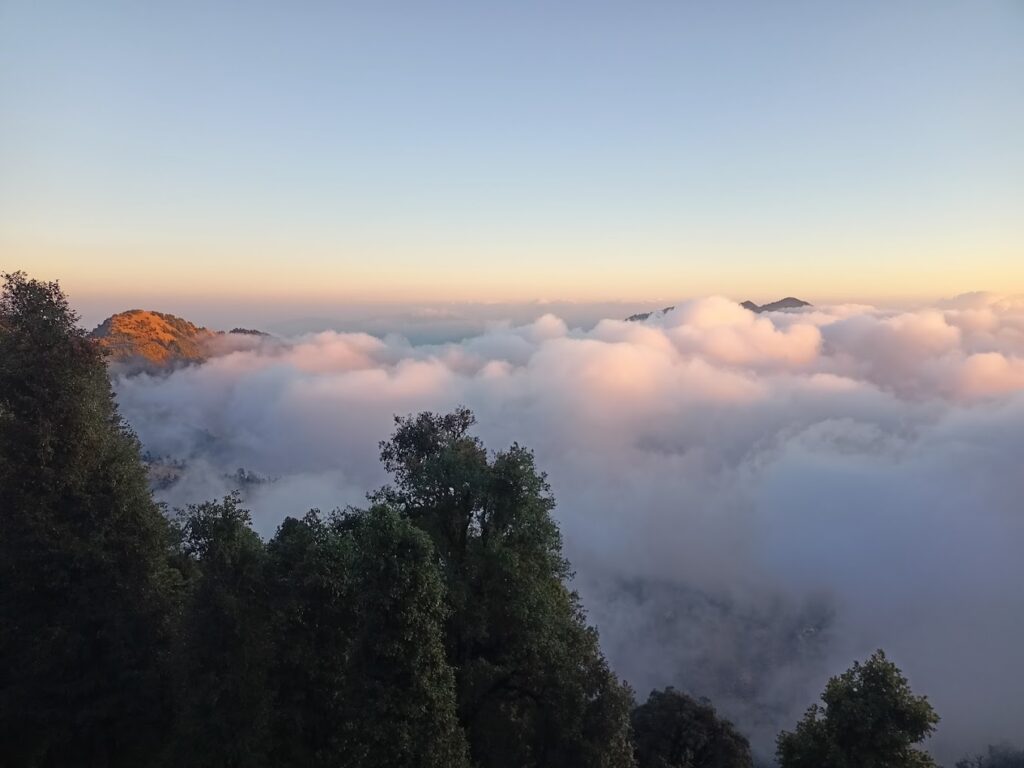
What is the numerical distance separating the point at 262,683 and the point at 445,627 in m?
7.84

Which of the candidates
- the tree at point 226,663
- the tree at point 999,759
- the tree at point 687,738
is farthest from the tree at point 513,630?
the tree at point 999,759

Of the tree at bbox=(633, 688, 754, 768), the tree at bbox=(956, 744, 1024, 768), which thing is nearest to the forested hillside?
the tree at bbox=(633, 688, 754, 768)

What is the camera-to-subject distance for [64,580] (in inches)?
1012

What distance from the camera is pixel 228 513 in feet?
81.5

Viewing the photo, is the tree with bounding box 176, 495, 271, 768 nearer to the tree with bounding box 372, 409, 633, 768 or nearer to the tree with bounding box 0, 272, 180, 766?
the tree with bounding box 0, 272, 180, 766

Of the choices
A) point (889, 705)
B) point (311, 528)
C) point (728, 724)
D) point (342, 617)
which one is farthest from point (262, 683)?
point (728, 724)

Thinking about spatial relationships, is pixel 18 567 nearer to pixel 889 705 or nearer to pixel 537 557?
pixel 537 557

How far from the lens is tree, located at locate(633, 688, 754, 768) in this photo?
4591 cm

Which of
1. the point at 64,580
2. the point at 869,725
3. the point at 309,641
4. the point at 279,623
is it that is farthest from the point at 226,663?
the point at 869,725

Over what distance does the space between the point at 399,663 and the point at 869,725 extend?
869 inches

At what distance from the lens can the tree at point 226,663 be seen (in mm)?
21578

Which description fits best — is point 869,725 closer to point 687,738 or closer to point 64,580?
point 687,738

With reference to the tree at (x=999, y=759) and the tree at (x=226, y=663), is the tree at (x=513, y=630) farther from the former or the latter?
the tree at (x=999, y=759)

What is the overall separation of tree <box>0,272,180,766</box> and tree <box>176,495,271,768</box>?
506cm
